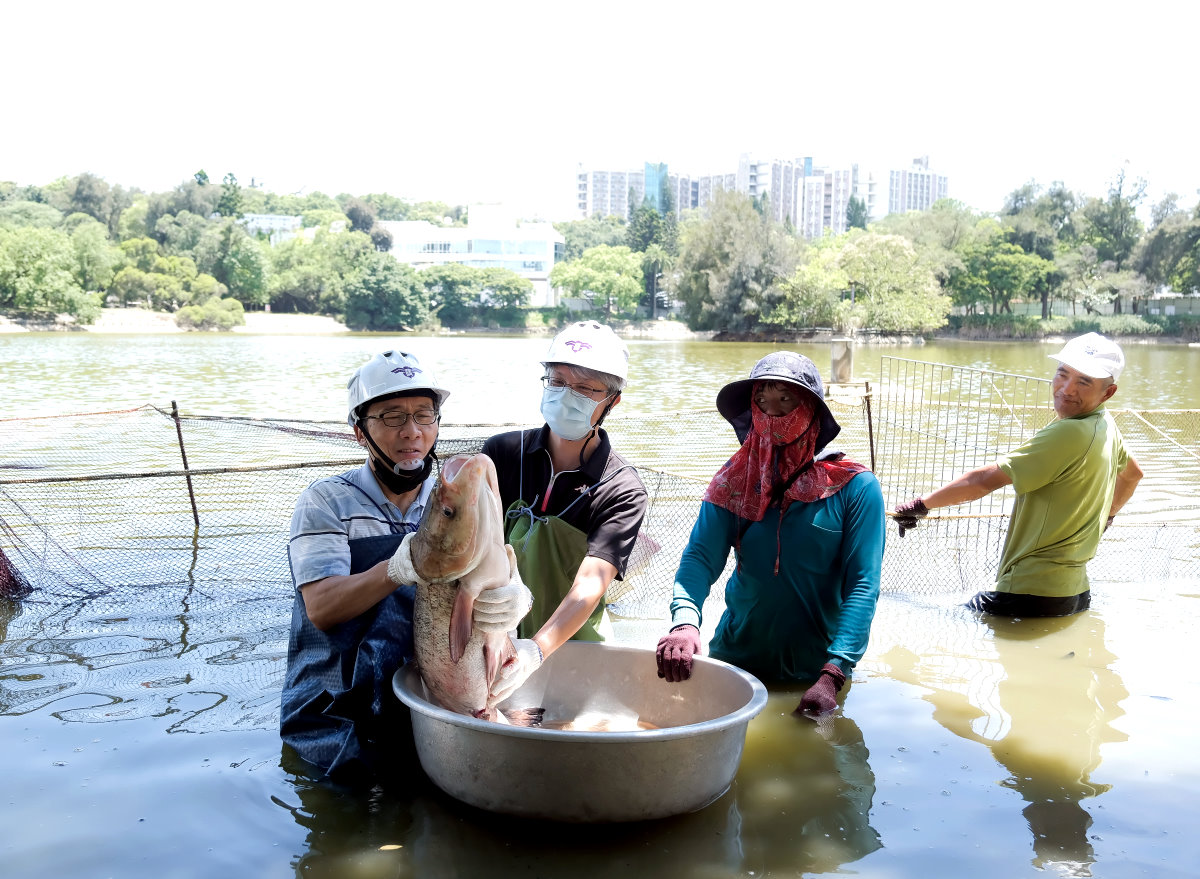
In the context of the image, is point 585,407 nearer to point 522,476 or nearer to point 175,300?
point 522,476

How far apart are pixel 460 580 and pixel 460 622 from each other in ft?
0.47

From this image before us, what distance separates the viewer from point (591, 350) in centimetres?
335

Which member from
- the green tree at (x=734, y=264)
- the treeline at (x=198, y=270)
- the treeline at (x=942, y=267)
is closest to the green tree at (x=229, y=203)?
the treeline at (x=198, y=270)

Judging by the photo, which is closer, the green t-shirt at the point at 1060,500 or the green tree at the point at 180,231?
the green t-shirt at the point at 1060,500

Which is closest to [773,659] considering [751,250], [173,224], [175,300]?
[751,250]

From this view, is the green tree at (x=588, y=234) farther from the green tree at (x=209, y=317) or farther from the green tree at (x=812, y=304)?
the green tree at (x=812, y=304)

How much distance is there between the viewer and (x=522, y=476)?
11.4 feet

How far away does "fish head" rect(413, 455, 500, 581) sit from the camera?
2.41 metres

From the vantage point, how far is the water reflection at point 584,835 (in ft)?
9.18

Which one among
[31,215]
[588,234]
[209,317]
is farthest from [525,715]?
[588,234]

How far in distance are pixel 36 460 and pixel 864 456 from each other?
388 inches

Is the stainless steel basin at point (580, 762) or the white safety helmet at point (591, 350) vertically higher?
the white safety helmet at point (591, 350)

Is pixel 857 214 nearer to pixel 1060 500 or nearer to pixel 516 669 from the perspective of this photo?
pixel 1060 500

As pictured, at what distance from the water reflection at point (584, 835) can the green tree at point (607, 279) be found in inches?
3451
